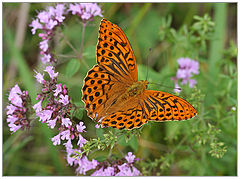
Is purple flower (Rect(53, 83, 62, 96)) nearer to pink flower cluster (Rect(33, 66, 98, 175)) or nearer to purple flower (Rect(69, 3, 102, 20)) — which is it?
pink flower cluster (Rect(33, 66, 98, 175))

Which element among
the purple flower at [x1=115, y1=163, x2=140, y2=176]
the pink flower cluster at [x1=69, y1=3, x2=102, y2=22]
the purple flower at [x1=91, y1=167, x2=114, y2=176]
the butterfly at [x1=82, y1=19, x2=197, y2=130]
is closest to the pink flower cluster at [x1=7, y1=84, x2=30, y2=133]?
the butterfly at [x1=82, y1=19, x2=197, y2=130]

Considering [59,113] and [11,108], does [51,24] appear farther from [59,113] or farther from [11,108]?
[59,113]

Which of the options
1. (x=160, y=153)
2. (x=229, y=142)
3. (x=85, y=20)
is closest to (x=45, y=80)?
(x=85, y=20)

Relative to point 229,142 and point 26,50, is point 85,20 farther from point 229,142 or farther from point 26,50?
point 229,142

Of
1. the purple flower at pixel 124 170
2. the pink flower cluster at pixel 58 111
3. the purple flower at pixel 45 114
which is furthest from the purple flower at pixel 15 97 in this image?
the purple flower at pixel 124 170

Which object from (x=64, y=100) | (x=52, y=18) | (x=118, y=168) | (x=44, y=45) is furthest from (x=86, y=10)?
(x=118, y=168)

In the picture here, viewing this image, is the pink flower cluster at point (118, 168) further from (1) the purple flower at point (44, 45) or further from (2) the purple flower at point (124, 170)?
(1) the purple flower at point (44, 45)
